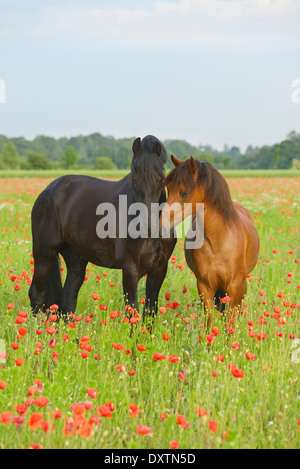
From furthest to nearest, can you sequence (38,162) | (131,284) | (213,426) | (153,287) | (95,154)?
(95,154) < (38,162) < (153,287) < (131,284) < (213,426)

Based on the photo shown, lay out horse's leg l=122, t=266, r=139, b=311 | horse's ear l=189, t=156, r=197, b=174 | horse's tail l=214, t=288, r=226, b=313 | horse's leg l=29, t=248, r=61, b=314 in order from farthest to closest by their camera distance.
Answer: horse's leg l=29, t=248, r=61, b=314, horse's tail l=214, t=288, r=226, b=313, horse's leg l=122, t=266, r=139, b=311, horse's ear l=189, t=156, r=197, b=174

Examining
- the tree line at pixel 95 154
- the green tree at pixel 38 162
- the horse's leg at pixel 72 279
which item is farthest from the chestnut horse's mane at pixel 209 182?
the green tree at pixel 38 162

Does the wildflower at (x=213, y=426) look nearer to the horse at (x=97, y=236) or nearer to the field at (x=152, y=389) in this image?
the field at (x=152, y=389)

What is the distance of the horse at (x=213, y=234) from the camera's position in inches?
163

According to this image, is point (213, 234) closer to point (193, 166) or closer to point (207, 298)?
point (207, 298)

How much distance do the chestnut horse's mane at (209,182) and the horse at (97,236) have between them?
23 centimetres

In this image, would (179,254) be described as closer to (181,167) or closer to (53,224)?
(53,224)

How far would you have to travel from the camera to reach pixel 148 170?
4.16 metres

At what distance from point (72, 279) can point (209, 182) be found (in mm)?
2493

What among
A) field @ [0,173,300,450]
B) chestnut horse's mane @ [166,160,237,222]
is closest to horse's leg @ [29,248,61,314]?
field @ [0,173,300,450]

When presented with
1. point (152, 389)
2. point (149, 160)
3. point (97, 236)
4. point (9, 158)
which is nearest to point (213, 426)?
point (152, 389)

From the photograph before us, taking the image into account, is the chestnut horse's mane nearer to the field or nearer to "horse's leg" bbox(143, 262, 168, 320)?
"horse's leg" bbox(143, 262, 168, 320)

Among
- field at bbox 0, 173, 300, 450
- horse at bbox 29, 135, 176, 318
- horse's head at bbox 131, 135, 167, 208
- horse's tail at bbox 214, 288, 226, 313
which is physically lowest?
field at bbox 0, 173, 300, 450

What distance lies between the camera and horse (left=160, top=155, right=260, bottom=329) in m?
4.14
